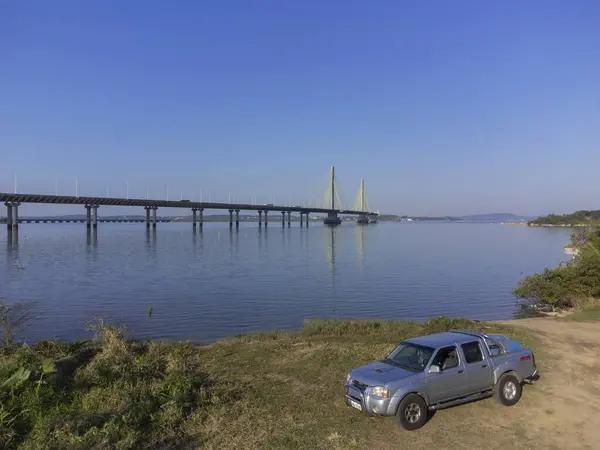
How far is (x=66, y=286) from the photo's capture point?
1494 inches

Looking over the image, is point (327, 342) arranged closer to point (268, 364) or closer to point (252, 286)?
point (268, 364)

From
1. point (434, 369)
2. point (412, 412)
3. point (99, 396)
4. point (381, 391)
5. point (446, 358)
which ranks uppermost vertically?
point (446, 358)

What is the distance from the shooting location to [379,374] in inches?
411

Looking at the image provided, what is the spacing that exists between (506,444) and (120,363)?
964cm

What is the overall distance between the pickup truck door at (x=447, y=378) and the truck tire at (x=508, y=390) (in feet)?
3.47

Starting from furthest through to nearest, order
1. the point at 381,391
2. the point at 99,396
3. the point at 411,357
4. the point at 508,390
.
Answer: the point at 508,390 → the point at 99,396 → the point at 411,357 → the point at 381,391

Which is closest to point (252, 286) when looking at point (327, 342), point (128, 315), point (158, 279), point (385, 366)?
point (158, 279)

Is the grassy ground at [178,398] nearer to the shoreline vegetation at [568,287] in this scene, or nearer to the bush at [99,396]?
the bush at [99,396]

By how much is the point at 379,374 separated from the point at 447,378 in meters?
1.47

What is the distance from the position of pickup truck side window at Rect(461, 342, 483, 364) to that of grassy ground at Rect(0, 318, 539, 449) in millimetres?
2112

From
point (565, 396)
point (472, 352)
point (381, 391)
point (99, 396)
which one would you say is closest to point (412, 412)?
point (381, 391)

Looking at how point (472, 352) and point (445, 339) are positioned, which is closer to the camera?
point (472, 352)

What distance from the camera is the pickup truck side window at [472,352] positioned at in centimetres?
1091

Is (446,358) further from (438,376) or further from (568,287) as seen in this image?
(568,287)
